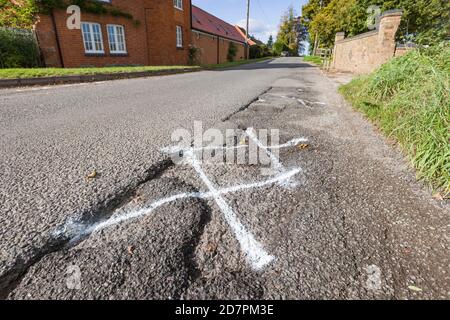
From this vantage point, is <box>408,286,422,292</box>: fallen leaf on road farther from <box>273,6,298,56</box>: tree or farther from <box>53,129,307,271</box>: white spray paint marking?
<box>273,6,298,56</box>: tree

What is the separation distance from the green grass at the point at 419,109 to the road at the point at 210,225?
0.23 meters

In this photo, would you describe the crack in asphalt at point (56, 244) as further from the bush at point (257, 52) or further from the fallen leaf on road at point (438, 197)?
the bush at point (257, 52)

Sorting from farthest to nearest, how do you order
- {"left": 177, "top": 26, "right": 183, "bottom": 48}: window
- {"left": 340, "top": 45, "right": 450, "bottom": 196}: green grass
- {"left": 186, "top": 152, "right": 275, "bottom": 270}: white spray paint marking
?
{"left": 177, "top": 26, "right": 183, "bottom": 48}: window → {"left": 340, "top": 45, "right": 450, "bottom": 196}: green grass → {"left": 186, "top": 152, "right": 275, "bottom": 270}: white spray paint marking

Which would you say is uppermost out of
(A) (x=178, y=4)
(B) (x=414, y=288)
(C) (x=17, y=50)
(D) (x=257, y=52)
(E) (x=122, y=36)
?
(A) (x=178, y=4)

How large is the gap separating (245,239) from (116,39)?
58.6 feet

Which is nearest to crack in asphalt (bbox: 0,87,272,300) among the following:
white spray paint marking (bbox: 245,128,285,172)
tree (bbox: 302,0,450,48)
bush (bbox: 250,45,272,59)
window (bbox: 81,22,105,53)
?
white spray paint marking (bbox: 245,128,285,172)

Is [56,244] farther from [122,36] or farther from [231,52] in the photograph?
[231,52]

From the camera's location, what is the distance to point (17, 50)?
10719 mm

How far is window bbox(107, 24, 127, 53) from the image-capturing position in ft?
50.4

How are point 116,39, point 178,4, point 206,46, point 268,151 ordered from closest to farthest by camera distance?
point 268,151
point 116,39
point 178,4
point 206,46

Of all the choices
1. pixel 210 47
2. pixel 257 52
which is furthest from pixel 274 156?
pixel 257 52

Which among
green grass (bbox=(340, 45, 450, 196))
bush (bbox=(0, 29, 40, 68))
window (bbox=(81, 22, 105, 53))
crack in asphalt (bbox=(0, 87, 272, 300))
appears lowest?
crack in asphalt (bbox=(0, 87, 272, 300))

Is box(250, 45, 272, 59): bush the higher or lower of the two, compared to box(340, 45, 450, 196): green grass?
higher

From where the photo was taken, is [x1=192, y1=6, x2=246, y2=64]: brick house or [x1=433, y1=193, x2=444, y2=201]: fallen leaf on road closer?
[x1=433, y1=193, x2=444, y2=201]: fallen leaf on road
